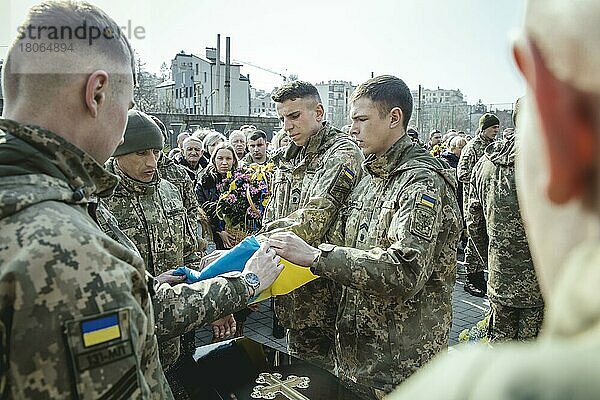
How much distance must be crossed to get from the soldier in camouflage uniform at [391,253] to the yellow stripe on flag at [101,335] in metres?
1.58

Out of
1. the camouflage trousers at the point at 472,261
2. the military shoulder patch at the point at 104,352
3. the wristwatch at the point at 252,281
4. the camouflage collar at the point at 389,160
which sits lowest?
the camouflage trousers at the point at 472,261

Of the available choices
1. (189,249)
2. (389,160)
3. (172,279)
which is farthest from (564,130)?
(189,249)

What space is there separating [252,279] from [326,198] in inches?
56.7

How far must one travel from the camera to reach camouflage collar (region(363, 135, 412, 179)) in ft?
10.3

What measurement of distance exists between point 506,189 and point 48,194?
4309mm

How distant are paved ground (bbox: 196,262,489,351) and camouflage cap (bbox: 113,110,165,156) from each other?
3.02 metres

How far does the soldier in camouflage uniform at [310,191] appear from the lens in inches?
150

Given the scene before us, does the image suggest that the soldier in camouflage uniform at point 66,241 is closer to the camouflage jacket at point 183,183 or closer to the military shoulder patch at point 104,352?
the military shoulder patch at point 104,352

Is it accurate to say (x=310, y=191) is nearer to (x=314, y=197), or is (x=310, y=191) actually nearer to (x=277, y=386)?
(x=314, y=197)

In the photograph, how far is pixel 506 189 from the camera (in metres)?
4.89

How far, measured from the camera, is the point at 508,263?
16.2 feet

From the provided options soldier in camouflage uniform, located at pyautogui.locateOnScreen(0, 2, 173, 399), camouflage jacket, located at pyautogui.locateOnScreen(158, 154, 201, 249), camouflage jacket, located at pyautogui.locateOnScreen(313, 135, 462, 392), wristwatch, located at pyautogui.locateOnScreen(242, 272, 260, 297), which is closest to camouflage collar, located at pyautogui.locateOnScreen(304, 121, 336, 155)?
camouflage jacket, located at pyautogui.locateOnScreen(313, 135, 462, 392)

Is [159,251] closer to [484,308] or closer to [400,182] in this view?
[400,182]

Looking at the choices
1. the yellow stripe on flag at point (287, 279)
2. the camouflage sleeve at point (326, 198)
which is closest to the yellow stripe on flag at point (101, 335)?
the yellow stripe on flag at point (287, 279)
